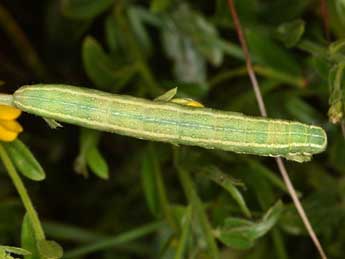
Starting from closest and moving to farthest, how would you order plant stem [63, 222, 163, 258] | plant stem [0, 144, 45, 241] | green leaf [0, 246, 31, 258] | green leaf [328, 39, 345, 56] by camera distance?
green leaf [0, 246, 31, 258] → plant stem [0, 144, 45, 241] → green leaf [328, 39, 345, 56] → plant stem [63, 222, 163, 258]

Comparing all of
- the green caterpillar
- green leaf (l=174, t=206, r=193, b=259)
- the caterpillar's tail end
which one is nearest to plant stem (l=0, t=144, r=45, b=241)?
the green caterpillar

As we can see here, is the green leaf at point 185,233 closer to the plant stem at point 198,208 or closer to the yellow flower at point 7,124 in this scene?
the plant stem at point 198,208

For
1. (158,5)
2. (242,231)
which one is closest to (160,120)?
(242,231)

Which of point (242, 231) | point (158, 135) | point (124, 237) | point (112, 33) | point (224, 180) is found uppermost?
point (112, 33)

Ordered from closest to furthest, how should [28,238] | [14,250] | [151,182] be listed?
[14,250]
[28,238]
[151,182]

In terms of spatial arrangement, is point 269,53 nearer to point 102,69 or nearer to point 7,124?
point 102,69

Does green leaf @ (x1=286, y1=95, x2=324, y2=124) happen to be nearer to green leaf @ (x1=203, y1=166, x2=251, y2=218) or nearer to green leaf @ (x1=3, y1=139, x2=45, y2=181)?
green leaf @ (x1=203, y1=166, x2=251, y2=218)
